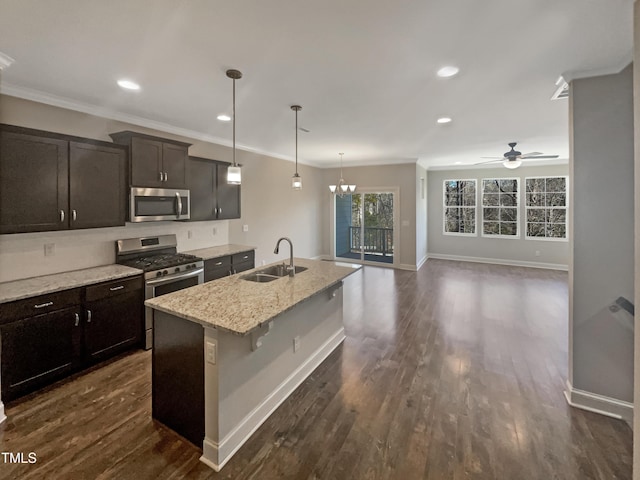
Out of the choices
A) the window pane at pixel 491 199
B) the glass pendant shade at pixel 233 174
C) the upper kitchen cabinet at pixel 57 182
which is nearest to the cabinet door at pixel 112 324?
the upper kitchen cabinet at pixel 57 182

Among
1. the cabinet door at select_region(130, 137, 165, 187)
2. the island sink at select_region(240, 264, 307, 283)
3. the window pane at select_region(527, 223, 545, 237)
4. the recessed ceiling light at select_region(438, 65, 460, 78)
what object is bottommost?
the island sink at select_region(240, 264, 307, 283)

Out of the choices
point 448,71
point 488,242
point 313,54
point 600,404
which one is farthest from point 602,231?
point 488,242

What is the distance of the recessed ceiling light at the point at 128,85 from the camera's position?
108 inches

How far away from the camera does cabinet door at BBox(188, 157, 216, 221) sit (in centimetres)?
429

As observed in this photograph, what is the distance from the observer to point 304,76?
264 cm

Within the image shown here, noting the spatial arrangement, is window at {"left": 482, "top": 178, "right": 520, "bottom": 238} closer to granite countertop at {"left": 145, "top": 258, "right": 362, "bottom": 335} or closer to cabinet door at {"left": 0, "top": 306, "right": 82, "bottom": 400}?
granite countertop at {"left": 145, "top": 258, "right": 362, "bottom": 335}

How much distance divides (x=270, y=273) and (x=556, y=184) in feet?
26.7

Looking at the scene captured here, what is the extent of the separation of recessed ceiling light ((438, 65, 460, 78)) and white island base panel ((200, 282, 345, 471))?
234 centimetres

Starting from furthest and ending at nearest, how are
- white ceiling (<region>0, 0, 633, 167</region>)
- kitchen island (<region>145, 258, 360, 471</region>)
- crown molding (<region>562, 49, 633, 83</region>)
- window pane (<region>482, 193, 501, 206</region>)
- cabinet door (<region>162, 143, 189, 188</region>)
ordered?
window pane (<region>482, 193, 501, 206</region>)
cabinet door (<region>162, 143, 189, 188</region>)
crown molding (<region>562, 49, 633, 83</region>)
kitchen island (<region>145, 258, 360, 471</region>)
white ceiling (<region>0, 0, 633, 167</region>)

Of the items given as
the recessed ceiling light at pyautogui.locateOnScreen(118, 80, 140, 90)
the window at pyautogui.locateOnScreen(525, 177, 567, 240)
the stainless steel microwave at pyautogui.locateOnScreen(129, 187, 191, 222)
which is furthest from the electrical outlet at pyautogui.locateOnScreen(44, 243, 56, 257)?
the window at pyautogui.locateOnScreen(525, 177, 567, 240)

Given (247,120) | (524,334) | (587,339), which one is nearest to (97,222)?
(247,120)

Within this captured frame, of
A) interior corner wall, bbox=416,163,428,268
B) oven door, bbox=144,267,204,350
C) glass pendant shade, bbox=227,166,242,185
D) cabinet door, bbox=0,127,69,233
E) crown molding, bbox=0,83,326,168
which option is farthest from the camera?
interior corner wall, bbox=416,163,428,268

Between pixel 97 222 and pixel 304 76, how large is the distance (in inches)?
103

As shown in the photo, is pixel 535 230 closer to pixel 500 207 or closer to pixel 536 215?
pixel 536 215
